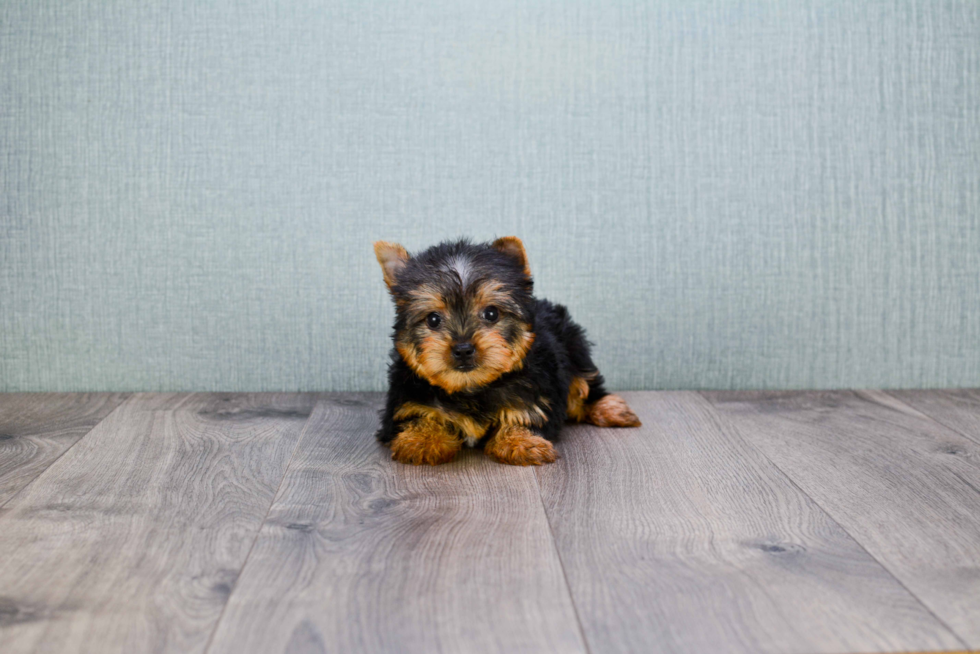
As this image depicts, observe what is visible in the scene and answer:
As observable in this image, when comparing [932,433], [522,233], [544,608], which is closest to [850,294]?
[932,433]

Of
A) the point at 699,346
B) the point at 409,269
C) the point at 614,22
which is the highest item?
the point at 614,22

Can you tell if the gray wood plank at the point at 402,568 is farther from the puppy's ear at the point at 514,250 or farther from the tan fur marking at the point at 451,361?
the puppy's ear at the point at 514,250

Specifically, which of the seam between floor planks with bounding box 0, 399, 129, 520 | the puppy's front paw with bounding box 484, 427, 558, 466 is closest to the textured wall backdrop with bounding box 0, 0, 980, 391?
the seam between floor planks with bounding box 0, 399, 129, 520

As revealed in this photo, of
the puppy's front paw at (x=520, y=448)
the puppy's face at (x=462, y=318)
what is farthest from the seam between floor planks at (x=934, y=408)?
the puppy's face at (x=462, y=318)

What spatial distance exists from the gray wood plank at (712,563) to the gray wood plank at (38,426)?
1.20 meters

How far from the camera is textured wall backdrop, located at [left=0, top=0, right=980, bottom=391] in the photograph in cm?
279

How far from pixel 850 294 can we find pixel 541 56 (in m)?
1.32

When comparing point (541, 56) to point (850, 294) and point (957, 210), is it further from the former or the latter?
point (957, 210)

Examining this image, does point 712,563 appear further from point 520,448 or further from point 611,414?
point 611,414

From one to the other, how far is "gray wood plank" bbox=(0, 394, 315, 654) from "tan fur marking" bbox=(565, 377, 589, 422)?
0.77 metres

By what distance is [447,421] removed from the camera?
7.09 ft

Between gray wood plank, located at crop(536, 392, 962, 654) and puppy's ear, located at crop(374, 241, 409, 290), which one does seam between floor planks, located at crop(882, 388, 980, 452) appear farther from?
puppy's ear, located at crop(374, 241, 409, 290)

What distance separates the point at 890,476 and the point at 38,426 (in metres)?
2.25

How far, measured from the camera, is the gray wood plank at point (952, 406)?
249 cm
